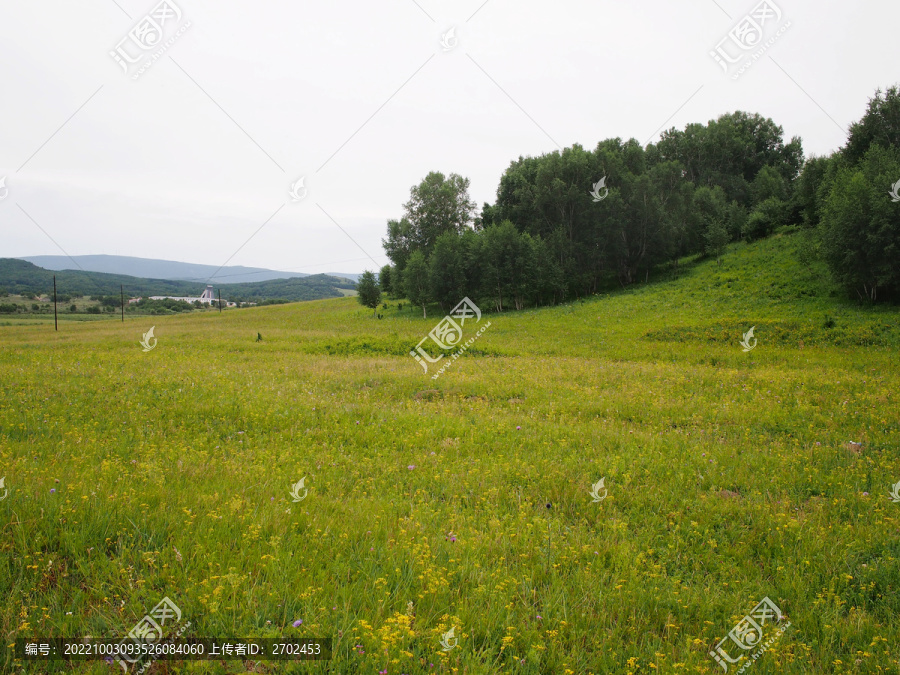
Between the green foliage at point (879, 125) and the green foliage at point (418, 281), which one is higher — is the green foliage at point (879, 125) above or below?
above

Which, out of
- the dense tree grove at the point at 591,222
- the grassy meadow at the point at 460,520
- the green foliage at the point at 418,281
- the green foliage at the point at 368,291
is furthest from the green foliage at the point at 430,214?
the grassy meadow at the point at 460,520

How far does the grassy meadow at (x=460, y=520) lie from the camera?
137 inches

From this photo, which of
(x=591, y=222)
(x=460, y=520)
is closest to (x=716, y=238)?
(x=591, y=222)

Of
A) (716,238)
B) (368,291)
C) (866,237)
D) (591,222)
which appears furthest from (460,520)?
(368,291)

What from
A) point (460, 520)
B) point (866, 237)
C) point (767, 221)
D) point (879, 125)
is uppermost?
point (879, 125)

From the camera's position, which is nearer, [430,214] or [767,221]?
[767,221]

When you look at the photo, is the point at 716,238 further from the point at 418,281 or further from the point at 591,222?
the point at 418,281

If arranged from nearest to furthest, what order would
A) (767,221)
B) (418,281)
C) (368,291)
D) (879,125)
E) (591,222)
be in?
(879,125) < (767,221) < (591,222) < (418,281) < (368,291)

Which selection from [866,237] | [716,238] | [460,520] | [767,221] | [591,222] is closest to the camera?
[460,520]

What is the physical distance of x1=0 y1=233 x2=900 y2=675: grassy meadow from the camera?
137 inches

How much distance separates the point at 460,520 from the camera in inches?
211

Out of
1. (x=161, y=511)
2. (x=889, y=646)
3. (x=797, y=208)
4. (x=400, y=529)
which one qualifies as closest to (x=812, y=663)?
(x=889, y=646)

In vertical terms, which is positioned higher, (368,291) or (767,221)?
(767,221)

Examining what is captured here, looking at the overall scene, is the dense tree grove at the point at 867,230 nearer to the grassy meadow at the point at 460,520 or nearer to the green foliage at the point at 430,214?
the grassy meadow at the point at 460,520
